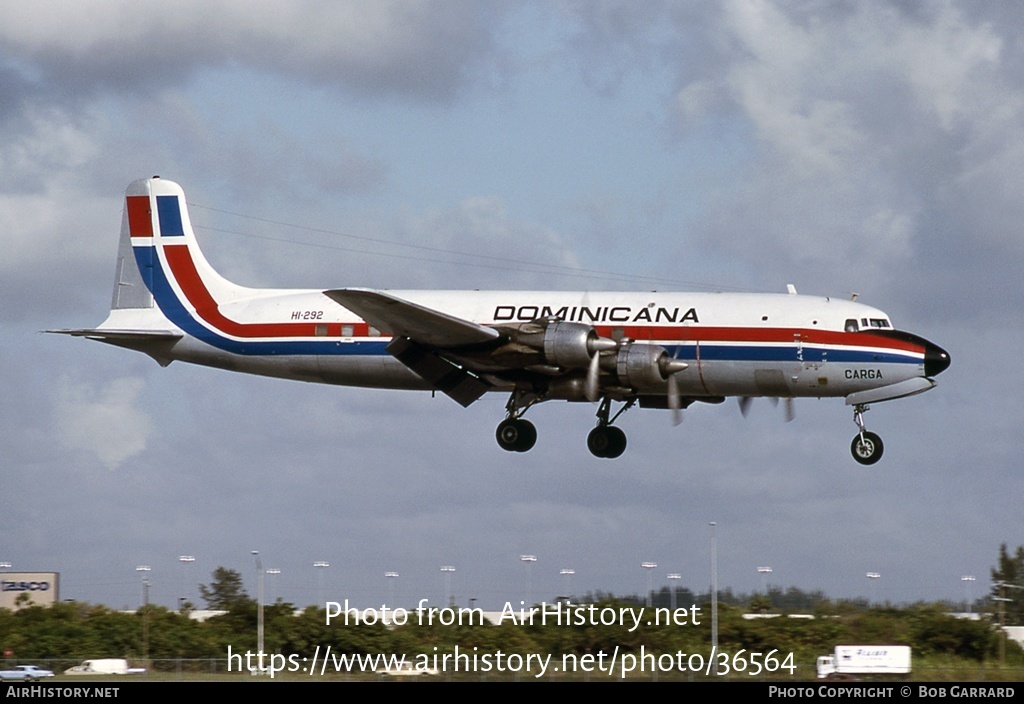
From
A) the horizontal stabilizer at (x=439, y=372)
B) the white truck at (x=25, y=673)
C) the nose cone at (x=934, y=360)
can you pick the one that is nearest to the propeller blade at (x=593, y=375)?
the horizontal stabilizer at (x=439, y=372)

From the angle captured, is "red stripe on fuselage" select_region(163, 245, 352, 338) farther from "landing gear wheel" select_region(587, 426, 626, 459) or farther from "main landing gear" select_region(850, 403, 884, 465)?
"main landing gear" select_region(850, 403, 884, 465)

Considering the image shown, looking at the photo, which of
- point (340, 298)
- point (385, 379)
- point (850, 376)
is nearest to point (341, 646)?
point (385, 379)

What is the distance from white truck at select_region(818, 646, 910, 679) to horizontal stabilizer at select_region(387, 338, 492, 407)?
10.1 metres

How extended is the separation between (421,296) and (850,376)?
1025cm

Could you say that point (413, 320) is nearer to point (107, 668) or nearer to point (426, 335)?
point (426, 335)

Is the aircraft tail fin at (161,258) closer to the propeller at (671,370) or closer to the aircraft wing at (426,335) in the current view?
the aircraft wing at (426,335)

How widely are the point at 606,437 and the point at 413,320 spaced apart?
593 centimetres

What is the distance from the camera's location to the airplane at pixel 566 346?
31.3 m

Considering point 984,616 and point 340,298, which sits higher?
point 340,298

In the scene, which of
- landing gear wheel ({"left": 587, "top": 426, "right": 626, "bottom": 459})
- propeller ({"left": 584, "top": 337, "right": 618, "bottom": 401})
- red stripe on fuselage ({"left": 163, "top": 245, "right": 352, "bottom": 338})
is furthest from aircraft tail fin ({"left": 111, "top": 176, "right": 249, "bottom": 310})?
propeller ({"left": 584, "top": 337, "right": 618, "bottom": 401})

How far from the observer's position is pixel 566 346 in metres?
31.1

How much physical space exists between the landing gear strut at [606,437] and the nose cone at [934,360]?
23.1ft
